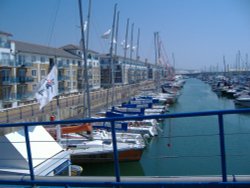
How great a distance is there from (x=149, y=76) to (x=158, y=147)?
10809 centimetres

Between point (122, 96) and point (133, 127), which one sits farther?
point (122, 96)

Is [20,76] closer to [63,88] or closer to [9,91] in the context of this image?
[9,91]

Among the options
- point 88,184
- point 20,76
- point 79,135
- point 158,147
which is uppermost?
point 20,76

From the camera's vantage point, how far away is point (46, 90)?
12.5 metres

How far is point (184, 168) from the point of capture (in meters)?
16.4

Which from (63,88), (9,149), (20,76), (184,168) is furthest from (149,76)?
(9,149)

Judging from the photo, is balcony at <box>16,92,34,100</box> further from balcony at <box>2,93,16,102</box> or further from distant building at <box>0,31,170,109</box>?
balcony at <box>2,93,16,102</box>

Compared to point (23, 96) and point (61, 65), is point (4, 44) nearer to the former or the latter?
point (23, 96)

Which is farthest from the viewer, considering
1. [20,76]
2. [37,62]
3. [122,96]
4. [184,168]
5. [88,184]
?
[122,96]

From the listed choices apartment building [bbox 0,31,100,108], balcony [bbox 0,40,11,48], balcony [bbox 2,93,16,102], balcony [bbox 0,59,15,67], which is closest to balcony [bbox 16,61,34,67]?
apartment building [bbox 0,31,100,108]

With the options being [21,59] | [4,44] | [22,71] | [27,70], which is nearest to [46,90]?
[4,44]

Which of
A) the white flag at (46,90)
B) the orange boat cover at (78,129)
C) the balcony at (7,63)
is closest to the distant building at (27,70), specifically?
the balcony at (7,63)

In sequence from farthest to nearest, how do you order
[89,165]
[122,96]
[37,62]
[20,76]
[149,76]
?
[149,76], [122,96], [37,62], [20,76], [89,165]

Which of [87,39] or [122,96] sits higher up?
[87,39]
